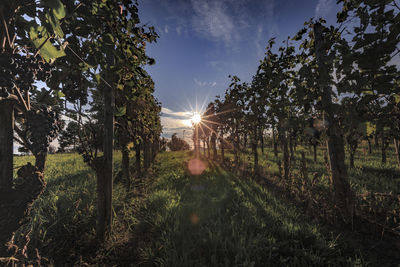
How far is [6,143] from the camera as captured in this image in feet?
4.45

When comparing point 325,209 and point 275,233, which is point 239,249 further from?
point 325,209

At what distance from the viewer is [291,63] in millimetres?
5871

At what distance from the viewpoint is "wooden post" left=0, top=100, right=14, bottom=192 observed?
1.34 metres

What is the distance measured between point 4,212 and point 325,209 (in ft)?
19.0

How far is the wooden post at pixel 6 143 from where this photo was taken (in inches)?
52.8

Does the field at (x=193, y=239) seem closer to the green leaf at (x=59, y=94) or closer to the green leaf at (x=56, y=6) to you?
the green leaf at (x=59, y=94)

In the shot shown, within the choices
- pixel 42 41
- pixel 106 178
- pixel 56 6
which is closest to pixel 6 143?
pixel 42 41

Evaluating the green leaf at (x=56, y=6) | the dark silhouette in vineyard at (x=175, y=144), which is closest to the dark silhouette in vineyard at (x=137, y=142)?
the green leaf at (x=56, y=6)

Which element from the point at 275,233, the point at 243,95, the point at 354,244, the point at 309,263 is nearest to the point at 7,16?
the point at 309,263

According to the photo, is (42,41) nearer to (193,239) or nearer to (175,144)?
(193,239)

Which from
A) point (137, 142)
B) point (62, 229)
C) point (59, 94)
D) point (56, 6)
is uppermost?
point (56, 6)

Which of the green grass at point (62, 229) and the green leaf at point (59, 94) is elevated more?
the green leaf at point (59, 94)

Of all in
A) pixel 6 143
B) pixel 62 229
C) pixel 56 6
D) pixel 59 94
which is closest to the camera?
pixel 56 6

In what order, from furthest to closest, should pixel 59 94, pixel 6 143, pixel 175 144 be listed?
pixel 175 144 < pixel 59 94 < pixel 6 143
